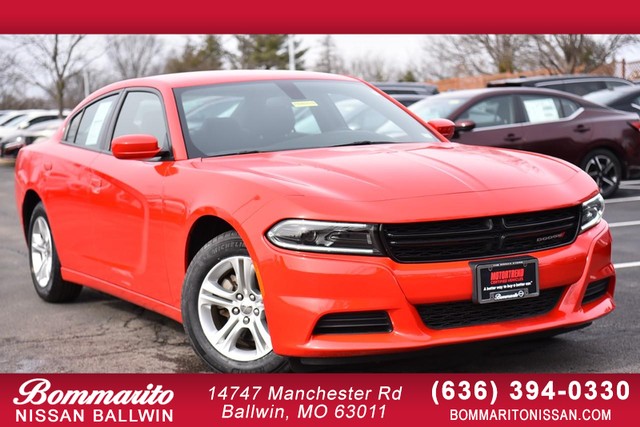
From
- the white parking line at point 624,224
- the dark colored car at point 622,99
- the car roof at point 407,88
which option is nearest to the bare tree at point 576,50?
the car roof at point 407,88

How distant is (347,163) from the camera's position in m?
4.88

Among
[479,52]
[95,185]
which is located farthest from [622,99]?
[479,52]

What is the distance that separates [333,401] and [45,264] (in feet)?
11.7

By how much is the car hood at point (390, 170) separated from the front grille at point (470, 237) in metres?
0.17

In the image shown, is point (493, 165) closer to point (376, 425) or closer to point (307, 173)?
point (307, 173)

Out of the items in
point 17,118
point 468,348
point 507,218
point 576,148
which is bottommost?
point 17,118

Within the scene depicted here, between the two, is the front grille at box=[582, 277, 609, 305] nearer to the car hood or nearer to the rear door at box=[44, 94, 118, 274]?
the car hood

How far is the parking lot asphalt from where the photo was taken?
4.87m

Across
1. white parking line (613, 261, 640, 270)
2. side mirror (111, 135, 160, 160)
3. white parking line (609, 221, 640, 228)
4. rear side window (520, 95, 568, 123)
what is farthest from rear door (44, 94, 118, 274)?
rear side window (520, 95, 568, 123)

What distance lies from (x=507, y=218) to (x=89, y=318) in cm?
319

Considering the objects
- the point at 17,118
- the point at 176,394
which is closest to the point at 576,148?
the point at 176,394

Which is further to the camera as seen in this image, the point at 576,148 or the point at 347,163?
the point at 576,148

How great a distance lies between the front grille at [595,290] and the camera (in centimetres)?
472

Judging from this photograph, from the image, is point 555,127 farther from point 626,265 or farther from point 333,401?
point 333,401
